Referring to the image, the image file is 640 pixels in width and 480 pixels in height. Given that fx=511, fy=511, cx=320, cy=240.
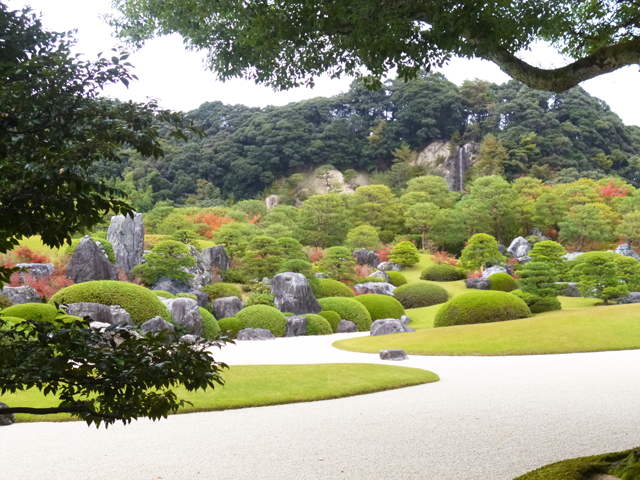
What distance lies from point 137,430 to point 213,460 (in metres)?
1.29

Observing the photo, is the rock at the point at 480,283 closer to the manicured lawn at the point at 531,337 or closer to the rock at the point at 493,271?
the rock at the point at 493,271

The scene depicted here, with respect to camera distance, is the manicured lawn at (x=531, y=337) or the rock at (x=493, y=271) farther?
the rock at (x=493, y=271)

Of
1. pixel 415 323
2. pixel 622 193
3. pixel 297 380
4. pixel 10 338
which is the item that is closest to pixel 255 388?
pixel 297 380

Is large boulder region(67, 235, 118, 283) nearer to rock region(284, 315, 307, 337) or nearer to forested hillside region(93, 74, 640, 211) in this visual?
rock region(284, 315, 307, 337)

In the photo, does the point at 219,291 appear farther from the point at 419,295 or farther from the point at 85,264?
the point at 419,295

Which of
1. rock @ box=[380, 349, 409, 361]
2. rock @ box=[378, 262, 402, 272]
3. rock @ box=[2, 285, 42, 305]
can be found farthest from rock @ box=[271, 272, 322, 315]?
rock @ box=[378, 262, 402, 272]

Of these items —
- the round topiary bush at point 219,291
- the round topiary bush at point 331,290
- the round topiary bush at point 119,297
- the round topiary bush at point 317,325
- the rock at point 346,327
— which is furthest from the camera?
the round topiary bush at point 331,290

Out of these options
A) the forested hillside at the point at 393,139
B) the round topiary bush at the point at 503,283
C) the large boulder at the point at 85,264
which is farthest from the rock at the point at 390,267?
the forested hillside at the point at 393,139

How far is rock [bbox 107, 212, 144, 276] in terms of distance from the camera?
58.6ft

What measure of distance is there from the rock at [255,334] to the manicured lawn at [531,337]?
7.51ft

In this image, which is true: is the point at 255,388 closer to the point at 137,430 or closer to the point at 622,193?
the point at 137,430

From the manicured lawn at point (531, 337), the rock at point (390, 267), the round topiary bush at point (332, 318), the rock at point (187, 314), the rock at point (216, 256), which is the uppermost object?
the rock at point (216, 256)

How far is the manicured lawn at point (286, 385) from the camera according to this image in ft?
18.5

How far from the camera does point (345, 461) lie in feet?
11.7
